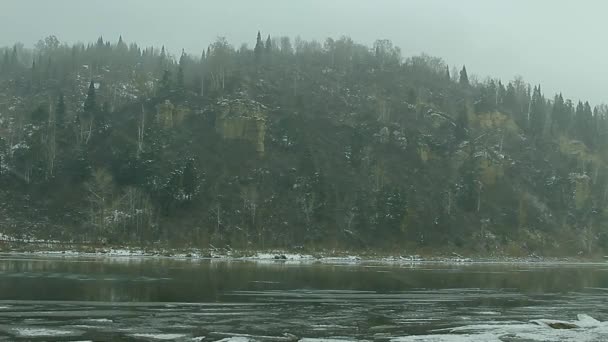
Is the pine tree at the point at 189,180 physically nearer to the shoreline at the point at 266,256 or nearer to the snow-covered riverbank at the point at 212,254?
the snow-covered riverbank at the point at 212,254

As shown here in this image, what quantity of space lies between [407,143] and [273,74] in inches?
2046

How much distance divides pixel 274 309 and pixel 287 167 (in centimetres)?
10401

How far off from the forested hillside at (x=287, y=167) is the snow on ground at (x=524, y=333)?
8421 cm

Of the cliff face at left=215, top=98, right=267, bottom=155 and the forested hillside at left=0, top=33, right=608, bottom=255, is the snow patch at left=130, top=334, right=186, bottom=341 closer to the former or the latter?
the forested hillside at left=0, top=33, right=608, bottom=255

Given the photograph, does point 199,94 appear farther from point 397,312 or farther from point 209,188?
point 397,312

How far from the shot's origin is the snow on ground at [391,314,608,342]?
26.3 metres

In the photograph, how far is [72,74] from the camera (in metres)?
192

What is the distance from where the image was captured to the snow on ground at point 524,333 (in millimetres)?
26312

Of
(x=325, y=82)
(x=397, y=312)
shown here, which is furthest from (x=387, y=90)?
(x=397, y=312)

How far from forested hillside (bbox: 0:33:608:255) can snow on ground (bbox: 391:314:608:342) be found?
84.2m

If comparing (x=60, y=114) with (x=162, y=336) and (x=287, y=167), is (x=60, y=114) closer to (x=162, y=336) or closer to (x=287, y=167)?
(x=287, y=167)

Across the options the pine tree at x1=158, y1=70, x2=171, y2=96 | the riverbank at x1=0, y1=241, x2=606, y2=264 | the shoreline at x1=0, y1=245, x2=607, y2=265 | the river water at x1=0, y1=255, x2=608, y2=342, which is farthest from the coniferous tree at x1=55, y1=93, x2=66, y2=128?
the river water at x1=0, y1=255, x2=608, y2=342

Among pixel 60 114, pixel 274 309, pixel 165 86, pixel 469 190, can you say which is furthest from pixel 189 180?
pixel 274 309

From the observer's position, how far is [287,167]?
137750 millimetres
